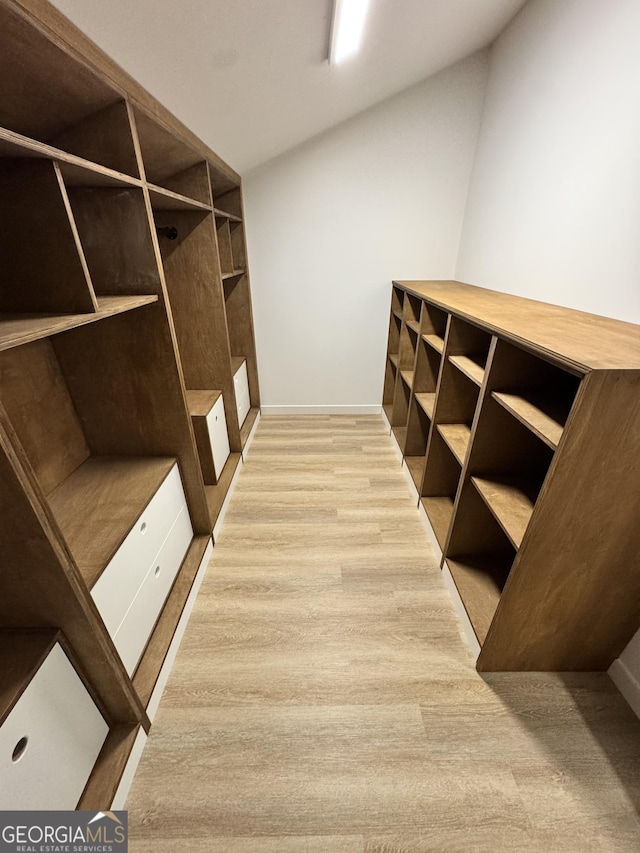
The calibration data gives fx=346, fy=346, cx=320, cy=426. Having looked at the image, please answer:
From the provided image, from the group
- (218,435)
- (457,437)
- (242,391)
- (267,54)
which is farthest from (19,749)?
(242,391)

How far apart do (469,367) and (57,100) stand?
1.58 m

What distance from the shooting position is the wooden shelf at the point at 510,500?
1156 mm

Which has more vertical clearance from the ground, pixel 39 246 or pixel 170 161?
pixel 170 161

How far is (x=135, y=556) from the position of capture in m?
1.20

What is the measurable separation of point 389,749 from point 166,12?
2150 mm

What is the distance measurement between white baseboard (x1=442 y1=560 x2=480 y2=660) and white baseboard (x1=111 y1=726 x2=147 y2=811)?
3.99 feet

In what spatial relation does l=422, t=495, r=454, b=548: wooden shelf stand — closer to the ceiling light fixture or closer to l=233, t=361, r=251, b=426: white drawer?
Answer: l=233, t=361, r=251, b=426: white drawer

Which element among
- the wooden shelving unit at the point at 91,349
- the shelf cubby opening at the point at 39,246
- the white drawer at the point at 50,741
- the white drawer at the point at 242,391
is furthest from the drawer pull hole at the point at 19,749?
the white drawer at the point at 242,391

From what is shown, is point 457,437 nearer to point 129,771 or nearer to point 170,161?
point 129,771

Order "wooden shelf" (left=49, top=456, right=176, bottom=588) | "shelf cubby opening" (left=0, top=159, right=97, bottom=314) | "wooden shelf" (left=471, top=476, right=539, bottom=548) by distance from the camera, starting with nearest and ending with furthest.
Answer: "shelf cubby opening" (left=0, top=159, right=97, bottom=314), "wooden shelf" (left=49, top=456, right=176, bottom=588), "wooden shelf" (left=471, top=476, right=539, bottom=548)

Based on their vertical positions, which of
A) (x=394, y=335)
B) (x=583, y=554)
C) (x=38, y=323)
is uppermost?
(x=38, y=323)

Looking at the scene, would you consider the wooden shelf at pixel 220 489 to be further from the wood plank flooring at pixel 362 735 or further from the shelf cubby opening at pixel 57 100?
the shelf cubby opening at pixel 57 100

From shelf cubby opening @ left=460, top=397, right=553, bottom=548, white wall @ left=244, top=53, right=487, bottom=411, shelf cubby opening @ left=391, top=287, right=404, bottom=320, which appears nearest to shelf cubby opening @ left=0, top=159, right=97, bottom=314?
shelf cubby opening @ left=460, top=397, right=553, bottom=548

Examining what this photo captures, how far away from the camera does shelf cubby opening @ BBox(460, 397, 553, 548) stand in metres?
1.28
